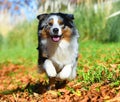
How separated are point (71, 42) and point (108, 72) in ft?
2.52

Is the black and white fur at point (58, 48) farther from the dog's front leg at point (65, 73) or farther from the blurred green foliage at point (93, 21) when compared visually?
the blurred green foliage at point (93, 21)

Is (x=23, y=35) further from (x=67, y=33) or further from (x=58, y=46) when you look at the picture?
(x=67, y=33)

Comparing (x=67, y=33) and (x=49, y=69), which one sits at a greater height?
(x=67, y=33)

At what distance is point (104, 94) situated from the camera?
18.7ft

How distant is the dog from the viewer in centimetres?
696

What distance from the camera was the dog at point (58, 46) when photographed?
6965mm

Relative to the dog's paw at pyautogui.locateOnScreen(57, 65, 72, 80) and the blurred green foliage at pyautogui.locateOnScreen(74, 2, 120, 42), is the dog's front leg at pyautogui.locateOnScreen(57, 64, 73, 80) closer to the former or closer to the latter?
the dog's paw at pyautogui.locateOnScreen(57, 65, 72, 80)

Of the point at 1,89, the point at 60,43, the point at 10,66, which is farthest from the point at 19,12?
the point at 60,43

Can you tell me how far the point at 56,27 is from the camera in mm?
6883

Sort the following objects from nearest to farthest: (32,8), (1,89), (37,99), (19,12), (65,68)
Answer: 1. (37,99)
2. (65,68)
3. (1,89)
4. (32,8)
5. (19,12)

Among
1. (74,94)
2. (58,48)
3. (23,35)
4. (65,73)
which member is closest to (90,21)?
(23,35)

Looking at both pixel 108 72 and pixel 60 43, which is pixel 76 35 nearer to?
pixel 60 43

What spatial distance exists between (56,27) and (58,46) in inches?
18.7

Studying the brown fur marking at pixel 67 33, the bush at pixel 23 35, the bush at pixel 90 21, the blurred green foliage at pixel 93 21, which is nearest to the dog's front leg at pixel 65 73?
the brown fur marking at pixel 67 33
